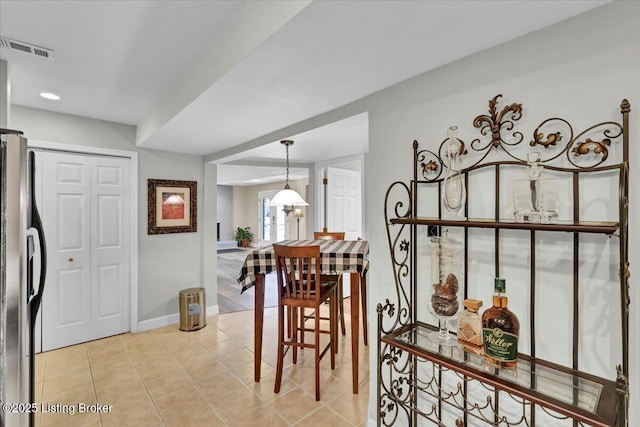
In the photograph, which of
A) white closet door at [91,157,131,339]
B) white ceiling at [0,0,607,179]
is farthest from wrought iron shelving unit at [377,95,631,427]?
white closet door at [91,157,131,339]

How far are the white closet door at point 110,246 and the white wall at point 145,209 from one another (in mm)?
146

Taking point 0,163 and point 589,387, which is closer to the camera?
point 589,387

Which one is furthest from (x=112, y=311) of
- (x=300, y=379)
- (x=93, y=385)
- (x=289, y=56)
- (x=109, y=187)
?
(x=289, y=56)

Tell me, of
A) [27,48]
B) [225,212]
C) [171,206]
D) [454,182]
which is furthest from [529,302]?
[225,212]

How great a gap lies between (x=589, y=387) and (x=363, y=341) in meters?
2.30

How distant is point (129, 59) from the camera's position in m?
1.92

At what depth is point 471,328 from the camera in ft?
4.00

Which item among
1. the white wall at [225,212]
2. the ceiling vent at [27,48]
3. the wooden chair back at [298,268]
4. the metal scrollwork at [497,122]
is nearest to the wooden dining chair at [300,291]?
the wooden chair back at [298,268]

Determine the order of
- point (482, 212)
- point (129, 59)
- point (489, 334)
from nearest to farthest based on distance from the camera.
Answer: point (489, 334)
point (482, 212)
point (129, 59)

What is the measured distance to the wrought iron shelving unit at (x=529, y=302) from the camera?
3.02 ft

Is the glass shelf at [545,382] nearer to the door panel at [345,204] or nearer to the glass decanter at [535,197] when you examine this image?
the glass decanter at [535,197]

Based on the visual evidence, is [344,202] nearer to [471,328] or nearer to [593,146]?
[471,328]

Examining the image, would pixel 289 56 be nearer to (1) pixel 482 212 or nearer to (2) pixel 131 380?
(1) pixel 482 212

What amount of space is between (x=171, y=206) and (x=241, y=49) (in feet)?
9.10
